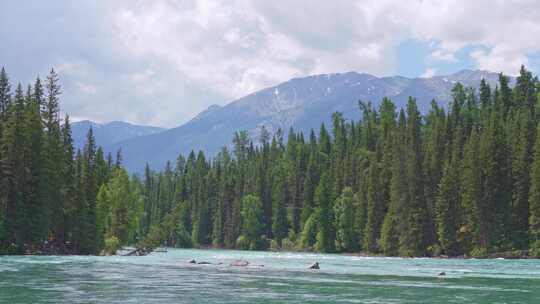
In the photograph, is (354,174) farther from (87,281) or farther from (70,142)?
(87,281)

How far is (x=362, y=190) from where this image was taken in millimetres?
138625

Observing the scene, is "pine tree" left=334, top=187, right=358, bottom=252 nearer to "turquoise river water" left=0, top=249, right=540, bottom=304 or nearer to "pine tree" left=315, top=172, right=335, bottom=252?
"pine tree" left=315, top=172, right=335, bottom=252

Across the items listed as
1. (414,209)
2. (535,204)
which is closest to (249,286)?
(535,204)

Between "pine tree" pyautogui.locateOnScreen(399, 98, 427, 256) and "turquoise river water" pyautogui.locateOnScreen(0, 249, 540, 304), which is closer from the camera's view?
"turquoise river water" pyautogui.locateOnScreen(0, 249, 540, 304)

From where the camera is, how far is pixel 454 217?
11475 centimetres

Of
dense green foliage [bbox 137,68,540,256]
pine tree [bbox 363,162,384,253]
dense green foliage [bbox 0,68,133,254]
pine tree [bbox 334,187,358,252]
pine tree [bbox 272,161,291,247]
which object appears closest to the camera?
dense green foliage [bbox 0,68,133,254]

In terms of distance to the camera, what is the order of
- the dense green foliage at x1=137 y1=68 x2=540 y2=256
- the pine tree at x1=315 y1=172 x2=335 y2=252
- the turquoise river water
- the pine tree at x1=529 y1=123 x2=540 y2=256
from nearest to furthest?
the turquoise river water, the pine tree at x1=529 y1=123 x2=540 y2=256, the dense green foliage at x1=137 y1=68 x2=540 y2=256, the pine tree at x1=315 y1=172 x2=335 y2=252

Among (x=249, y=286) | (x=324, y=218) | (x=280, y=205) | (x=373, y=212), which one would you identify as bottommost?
(x=249, y=286)

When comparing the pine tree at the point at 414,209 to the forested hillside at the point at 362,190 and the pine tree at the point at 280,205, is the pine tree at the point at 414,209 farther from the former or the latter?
the pine tree at the point at 280,205

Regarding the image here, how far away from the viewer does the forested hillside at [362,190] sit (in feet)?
291

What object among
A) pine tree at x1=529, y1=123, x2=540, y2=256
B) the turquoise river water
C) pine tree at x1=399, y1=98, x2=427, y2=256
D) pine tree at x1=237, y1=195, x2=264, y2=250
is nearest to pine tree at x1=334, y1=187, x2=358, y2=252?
pine tree at x1=399, y1=98, x2=427, y2=256

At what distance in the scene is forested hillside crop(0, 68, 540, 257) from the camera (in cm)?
8875

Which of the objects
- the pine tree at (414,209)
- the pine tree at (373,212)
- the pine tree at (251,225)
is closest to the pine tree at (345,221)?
the pine tree at (373,212)

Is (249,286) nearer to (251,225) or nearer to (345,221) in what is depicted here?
(345,221)
